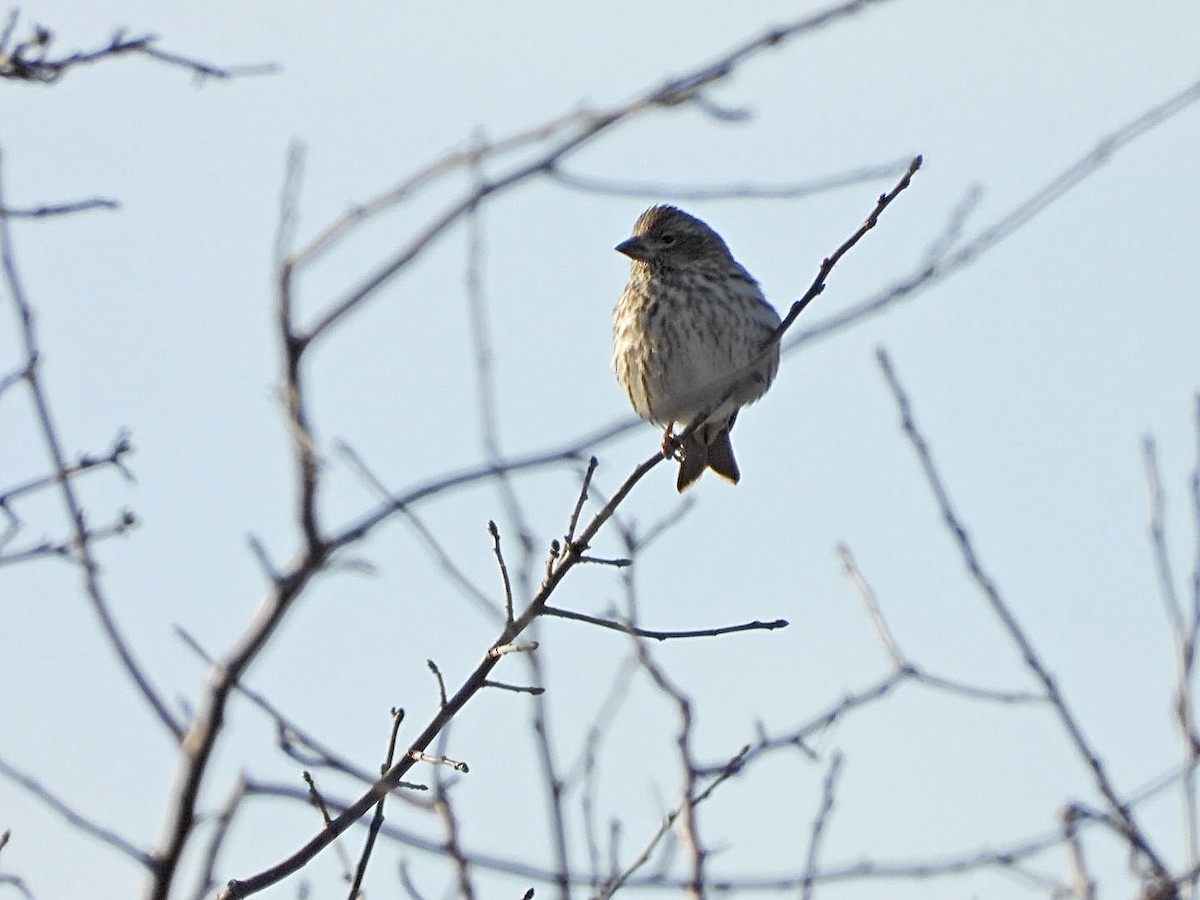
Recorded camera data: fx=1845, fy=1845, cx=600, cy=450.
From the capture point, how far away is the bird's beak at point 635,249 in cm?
981

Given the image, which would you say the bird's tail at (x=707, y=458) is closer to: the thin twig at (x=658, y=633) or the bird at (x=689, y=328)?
the bird at (x=689, y=328)

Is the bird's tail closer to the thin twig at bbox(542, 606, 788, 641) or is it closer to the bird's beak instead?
the bird's beak

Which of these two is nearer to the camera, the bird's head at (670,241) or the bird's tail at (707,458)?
the bird's tail at (707,458)

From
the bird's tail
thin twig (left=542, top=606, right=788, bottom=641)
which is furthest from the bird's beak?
thin twig (left=542, top=606, right=788, bottom=641)

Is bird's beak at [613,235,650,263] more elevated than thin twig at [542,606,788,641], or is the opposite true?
bird's beak at [613,235,650,263]

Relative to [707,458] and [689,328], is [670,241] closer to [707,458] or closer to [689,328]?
[689,328]

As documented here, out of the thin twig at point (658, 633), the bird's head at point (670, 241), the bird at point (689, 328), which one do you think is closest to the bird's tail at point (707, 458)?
the bird at point (689, 328)

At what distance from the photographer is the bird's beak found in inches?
386

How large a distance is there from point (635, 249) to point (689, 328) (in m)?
0.84

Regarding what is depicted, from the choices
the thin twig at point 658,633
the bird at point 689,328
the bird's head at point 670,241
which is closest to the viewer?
the thin twig at point 658,633

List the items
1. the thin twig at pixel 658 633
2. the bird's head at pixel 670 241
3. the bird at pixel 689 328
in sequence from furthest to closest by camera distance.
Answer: the bird's head at pixel 670 241, the bird at pixel 689 328, the thin twig at pixel 658 633

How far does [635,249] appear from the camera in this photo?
984 cm

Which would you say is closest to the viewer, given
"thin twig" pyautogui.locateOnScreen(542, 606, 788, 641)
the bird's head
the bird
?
"thin twig" pyautogui.locateOnScreen(542, 606, 788, 641)

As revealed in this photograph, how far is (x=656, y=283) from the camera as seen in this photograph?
9.62m
